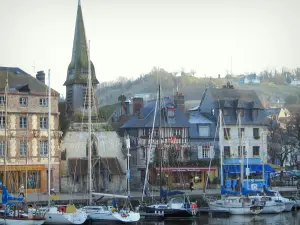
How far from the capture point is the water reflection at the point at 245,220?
144ft

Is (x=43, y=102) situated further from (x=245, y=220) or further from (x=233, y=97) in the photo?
(x=233, y=97)

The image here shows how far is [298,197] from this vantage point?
56062mm

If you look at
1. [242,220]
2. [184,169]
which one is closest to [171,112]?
[184,169]

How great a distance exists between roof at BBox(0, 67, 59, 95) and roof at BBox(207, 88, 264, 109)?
811 inches

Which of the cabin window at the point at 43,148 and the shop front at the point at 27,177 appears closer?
the shop front at the point at 27,177

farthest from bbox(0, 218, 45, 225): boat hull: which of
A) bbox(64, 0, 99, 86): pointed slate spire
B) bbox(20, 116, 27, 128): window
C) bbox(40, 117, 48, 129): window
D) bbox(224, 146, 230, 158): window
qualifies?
bbox(224, 146, 230, 158): window

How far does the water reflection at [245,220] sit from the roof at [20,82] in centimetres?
1877

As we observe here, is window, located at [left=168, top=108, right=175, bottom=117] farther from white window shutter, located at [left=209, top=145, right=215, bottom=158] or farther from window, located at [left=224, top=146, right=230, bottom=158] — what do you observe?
window, located at [left=224, top=146, right=230, bottom=158]

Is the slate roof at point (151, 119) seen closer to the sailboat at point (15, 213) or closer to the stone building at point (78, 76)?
the stone building at point (78, 76)

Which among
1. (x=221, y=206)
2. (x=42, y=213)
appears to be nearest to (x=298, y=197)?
(x=221, y=206)

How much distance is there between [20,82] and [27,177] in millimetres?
9017

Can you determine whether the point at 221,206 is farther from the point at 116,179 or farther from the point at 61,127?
the point at 61,127

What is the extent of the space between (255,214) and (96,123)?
19.2 metres

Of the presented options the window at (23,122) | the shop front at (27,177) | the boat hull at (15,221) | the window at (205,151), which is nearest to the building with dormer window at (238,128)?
the window at (205,151)
